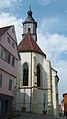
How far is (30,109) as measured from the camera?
115ft

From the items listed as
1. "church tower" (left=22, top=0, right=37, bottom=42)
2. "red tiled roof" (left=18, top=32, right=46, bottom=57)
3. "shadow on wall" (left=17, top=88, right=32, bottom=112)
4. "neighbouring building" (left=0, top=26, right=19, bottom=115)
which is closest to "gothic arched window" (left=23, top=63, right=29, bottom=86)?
"shadow on wall" (left=17, top=88, right=32, bottom=112)

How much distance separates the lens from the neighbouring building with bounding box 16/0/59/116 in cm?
3572

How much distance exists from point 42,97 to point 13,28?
15175mm

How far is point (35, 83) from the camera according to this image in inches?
1420

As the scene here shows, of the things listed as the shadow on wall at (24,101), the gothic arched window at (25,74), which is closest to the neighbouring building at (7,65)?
the shadow on wall at (24,101)

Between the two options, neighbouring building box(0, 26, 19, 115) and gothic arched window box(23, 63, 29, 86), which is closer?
neighbouring building box(0, 26, 19, 115)

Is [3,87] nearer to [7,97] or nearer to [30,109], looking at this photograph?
[7,97]

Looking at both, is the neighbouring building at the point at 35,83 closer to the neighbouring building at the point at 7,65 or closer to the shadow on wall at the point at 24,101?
the shadow on wall at the point at 24,101

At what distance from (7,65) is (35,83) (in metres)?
12.6

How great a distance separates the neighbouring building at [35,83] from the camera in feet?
117

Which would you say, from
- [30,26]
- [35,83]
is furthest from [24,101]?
[30,26]

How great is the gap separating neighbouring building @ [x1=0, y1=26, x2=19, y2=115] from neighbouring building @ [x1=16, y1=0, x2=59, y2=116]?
9.35 metres

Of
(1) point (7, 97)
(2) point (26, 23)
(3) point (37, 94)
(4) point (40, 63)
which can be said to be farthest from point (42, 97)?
(2) point (26, 23)

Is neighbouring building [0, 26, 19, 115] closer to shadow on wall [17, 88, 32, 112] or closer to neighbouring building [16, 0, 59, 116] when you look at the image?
neighbouring building [16, 0, 59, 116]
